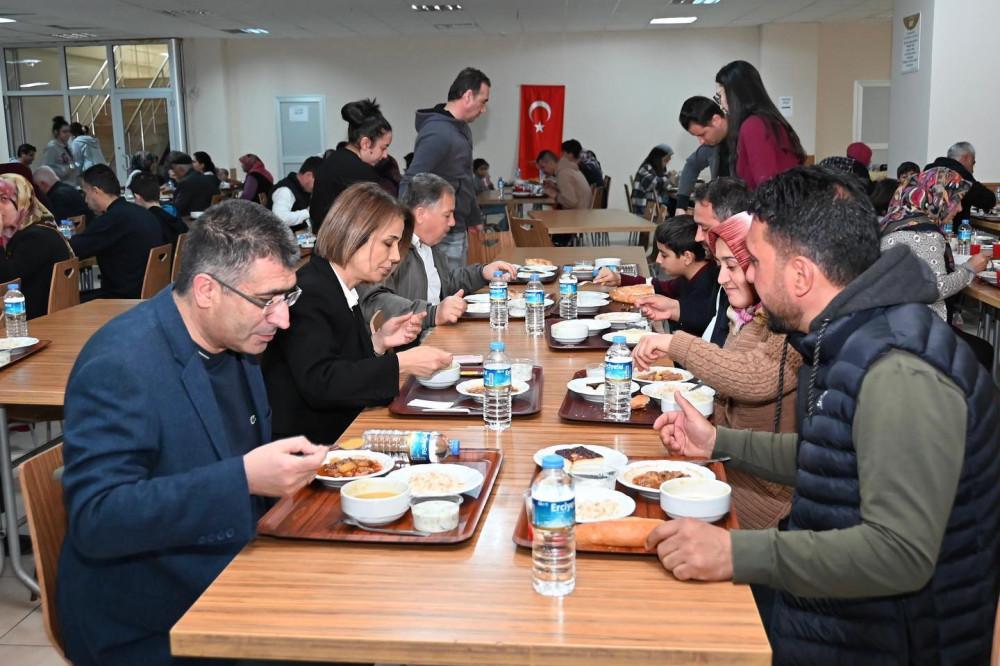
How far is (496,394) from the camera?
83.0 inches


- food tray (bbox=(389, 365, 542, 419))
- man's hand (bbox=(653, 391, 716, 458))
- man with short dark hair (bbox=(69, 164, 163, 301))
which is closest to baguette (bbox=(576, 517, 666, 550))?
man's hand (bbox=(653, 391, 716, 458))

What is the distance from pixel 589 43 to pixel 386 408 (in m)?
13.4

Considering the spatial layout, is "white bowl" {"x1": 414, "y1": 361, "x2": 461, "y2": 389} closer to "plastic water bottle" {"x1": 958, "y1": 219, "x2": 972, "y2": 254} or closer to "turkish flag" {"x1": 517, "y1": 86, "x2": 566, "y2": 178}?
"plastic water bottle" {"x1": 958, "y1": 219, "x2": 972, "y2": 254}

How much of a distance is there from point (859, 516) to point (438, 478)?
0.74 meters

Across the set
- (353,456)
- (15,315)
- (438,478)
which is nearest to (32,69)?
(15,315)

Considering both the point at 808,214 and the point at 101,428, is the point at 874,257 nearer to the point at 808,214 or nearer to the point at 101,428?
the point at 808,214

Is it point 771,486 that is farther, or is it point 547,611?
point 771,486

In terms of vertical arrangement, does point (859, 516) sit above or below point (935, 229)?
below

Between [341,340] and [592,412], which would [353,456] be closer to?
[592,412]

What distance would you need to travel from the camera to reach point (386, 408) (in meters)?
2.33

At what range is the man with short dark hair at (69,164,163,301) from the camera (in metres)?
5.36

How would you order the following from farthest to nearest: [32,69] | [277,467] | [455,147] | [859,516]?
[32,69], [455,147], [277,467], [859,516]

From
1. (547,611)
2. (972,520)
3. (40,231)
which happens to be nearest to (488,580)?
(547,611)

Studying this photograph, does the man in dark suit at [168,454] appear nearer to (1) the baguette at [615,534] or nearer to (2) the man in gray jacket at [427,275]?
(1) the baguette at [615,534]
